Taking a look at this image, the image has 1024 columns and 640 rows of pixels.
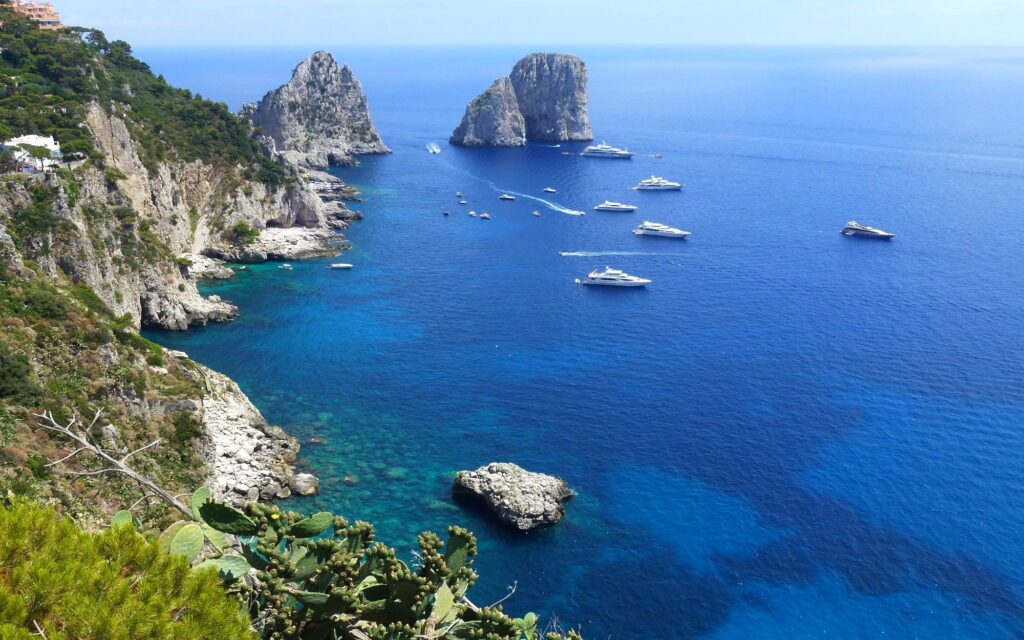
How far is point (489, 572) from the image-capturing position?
1750 inches

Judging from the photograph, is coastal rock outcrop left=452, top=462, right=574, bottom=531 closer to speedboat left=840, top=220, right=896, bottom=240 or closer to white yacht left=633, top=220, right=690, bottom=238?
white yacht left=633, top=220, right=690, bottom=238

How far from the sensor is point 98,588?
39.0 ft

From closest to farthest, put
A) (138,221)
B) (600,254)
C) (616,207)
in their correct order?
(138,221)
(600,254)
(616,207)

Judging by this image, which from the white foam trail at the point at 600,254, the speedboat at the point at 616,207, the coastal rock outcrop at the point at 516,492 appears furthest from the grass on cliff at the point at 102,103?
the speedboat at the point at 616,207

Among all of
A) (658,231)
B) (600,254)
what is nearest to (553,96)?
(658,231)

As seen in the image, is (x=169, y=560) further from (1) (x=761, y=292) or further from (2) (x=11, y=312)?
(1) (x=761, y=292)

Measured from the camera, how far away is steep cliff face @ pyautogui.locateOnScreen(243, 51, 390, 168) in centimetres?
15775

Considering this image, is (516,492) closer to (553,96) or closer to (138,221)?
(138,221)

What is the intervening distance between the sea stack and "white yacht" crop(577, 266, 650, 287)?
101 m

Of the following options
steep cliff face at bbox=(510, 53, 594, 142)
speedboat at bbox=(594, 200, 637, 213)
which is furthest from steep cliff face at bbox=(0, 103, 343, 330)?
steep cliff face at bbox=(510, 53, 594, 142)

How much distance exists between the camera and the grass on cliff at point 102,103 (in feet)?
243

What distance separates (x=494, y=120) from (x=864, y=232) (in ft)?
321

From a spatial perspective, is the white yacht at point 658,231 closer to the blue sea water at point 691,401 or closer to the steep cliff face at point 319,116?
the blue sea water at point 691,401

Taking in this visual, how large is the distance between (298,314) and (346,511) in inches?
1478
